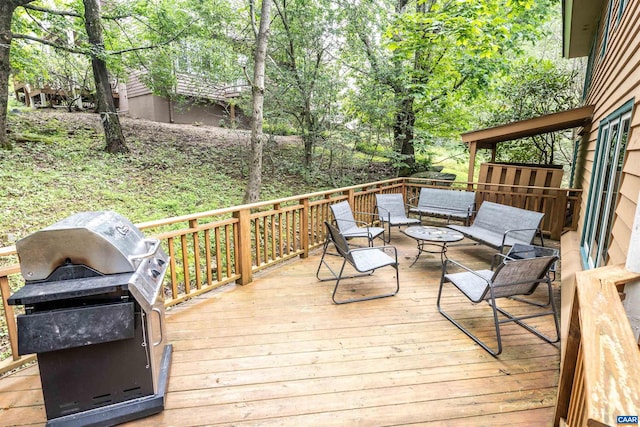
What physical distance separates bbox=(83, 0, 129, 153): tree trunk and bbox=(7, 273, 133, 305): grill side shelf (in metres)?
6.83

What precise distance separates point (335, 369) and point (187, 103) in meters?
11.9

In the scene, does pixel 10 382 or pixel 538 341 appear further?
pixel 538 341

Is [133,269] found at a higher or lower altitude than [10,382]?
higher

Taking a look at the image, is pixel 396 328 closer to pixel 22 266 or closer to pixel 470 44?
pixel 22 266

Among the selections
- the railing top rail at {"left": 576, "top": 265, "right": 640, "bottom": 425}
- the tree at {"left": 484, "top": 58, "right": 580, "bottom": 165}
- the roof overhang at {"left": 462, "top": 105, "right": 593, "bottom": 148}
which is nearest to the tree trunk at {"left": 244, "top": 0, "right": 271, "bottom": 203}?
the roof overhang at {"left": 462, "top": 105, "right": 593, "bottom": 148}

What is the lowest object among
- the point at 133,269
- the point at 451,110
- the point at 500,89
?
the point at 133,269

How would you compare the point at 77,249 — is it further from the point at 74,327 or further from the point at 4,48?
the point at 4,48

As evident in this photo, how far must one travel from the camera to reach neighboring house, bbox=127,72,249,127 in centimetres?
982

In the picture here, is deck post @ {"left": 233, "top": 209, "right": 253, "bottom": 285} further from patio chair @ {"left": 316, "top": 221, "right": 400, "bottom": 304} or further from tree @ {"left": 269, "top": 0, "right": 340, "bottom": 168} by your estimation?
tree @ {"left": 269, "top": 0, "right": 340, "bottom": 168}

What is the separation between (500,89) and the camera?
923cm

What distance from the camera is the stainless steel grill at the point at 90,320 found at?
1614 millimetres

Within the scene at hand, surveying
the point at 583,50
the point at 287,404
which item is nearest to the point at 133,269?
the point at 287,404

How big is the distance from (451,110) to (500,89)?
1.88 metres

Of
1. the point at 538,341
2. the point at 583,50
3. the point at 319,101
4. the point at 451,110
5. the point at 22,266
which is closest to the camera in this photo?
the point at 22,266
